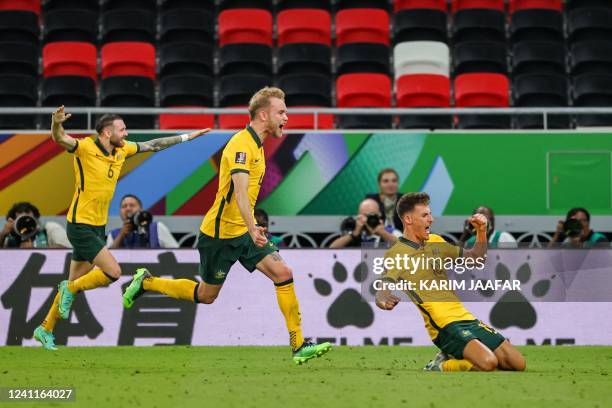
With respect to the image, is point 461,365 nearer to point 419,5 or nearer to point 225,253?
point 225,253

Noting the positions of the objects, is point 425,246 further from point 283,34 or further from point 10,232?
point 283,34

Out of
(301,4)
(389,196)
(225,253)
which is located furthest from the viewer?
(301,4)

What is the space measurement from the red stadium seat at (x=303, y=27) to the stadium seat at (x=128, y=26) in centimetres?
181

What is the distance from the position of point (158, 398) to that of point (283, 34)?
1029cm

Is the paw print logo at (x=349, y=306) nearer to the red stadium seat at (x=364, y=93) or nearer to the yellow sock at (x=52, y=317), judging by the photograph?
the yellow sock at (x=52, y=317)

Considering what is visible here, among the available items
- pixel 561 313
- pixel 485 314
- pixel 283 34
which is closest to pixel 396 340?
pixel 485 314

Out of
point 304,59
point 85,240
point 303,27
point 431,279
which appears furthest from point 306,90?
point 431,279

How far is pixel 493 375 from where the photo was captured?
7.72 meters

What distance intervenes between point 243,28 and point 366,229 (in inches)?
213

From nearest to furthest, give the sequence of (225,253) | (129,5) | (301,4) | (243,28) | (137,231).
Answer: (225,253) < (137,231) < (243,28) < (301,4) < (129,5)

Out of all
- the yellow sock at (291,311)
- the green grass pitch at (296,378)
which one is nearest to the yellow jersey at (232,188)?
the yellow sock at (291,311)

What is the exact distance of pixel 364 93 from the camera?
1502 centimetres

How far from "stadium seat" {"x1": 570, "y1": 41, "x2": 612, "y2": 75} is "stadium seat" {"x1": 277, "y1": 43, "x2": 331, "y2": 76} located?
131 inches

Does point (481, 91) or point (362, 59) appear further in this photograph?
point (362, 59)
